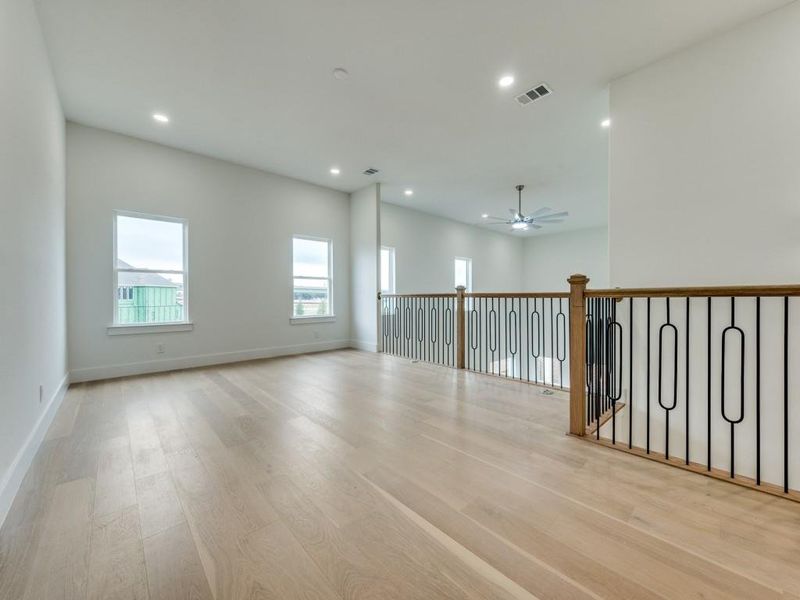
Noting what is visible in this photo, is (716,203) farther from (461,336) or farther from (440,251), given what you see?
(440,251)

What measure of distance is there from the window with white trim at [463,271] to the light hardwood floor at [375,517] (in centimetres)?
667

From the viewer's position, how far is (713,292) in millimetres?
1940

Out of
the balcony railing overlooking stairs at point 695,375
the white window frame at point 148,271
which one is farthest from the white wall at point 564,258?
the white window frame at point 148,271

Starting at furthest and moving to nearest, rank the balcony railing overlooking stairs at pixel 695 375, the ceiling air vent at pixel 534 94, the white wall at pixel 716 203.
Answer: the ceiling air vent at pixel 534 94
the white wall at pixel 716 203
the balcony railing overlooking stairs at pixel 695 375

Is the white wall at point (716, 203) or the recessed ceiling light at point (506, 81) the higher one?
the recessed ceiling light at point (506, 81)

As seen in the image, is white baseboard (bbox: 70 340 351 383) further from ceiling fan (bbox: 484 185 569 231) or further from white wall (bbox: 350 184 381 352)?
ceiling fan (bbox: 484 185 569 231)

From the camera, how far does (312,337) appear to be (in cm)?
605

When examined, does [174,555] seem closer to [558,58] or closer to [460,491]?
[460,491]

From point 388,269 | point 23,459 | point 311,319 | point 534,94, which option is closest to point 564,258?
point 388,269

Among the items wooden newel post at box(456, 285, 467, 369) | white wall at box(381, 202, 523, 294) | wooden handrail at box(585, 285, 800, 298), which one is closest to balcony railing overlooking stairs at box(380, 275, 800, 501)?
wooden handrail at box(585, 285, 800, 298)

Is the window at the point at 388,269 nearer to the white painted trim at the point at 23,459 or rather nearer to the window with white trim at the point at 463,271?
the window with white trim at the point at 463,271

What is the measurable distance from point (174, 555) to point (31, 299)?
2193 millimetres

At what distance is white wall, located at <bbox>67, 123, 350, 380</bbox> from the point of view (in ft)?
13.0

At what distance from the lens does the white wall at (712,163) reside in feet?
7.89
